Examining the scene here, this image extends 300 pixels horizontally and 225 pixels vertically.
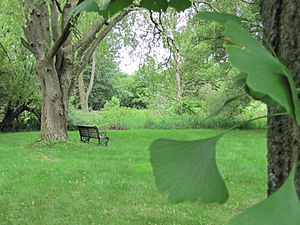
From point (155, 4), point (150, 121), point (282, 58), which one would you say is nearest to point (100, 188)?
point (155, 4)

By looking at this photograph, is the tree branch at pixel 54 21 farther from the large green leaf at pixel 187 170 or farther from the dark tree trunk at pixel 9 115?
the large green leaf at pixel 187 170

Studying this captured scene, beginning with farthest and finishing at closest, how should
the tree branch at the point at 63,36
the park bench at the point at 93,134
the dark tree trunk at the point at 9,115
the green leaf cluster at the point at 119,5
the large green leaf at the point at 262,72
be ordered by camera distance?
the dark tree trunk at the point at 9,115 → the park bench at the point at 93,134 → the tree branch at the point at 63,36 → the green leaf cluster at the point at 119,5 → the large green leaf at the point at 262,72

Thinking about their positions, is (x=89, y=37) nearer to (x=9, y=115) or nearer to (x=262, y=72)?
(x=9, y=115)

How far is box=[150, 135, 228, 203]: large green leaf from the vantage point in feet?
1.25

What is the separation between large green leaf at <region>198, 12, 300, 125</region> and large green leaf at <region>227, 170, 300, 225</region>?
0.22ft

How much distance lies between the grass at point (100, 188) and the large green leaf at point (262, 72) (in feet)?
8.57

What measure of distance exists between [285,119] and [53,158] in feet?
26.9

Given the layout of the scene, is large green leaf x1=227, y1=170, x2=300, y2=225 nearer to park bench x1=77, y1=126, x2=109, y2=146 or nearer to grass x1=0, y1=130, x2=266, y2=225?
grass x1=0, y1=130, x2=266, y2=225

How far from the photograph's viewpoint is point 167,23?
12.9 meters

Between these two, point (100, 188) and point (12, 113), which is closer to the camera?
point (100, 188)

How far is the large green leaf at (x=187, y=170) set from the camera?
38 centimetres

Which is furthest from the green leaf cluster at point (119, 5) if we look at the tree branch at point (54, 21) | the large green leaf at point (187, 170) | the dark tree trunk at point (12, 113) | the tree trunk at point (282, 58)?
the dark tree trunk at point (12, 113)

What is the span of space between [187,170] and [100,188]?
5544mm

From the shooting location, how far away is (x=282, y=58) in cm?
52
